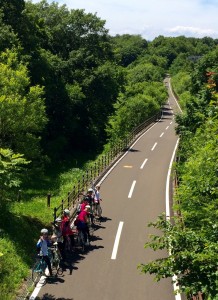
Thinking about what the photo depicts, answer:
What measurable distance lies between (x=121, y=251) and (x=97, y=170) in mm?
13710

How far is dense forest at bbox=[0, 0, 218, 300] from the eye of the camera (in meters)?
8.52

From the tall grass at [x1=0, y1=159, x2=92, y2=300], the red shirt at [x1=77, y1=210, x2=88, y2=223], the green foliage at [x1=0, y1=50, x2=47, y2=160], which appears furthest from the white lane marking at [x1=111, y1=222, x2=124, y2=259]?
the green foliage at [x1=0, y1=50, x2=47, y2=160]

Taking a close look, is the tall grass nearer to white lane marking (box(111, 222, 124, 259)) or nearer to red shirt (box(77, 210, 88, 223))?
red shirt (box(77, 210, 88, 223))

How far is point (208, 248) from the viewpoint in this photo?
7.42 metres

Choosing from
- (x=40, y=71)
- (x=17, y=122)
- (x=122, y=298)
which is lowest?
(x=122, y=298)

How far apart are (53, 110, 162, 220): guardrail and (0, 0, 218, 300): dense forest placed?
Result: 1209 millimetres

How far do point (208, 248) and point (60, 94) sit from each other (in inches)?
1220

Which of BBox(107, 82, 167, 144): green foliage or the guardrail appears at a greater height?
BBox(107, 82, 167, 144): green foliage

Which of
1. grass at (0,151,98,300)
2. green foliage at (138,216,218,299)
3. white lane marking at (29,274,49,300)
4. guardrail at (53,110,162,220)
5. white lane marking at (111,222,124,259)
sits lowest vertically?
white lane marking at (111,222,124,259)

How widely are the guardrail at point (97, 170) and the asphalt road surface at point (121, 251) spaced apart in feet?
3.10

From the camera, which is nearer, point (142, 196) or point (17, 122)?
point (17, 122)

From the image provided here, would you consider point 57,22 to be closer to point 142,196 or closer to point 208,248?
Result: point 142,196

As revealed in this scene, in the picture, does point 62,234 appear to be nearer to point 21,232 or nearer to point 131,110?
point 21,232

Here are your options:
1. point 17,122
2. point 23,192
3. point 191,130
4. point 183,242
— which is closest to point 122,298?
point 183,242
